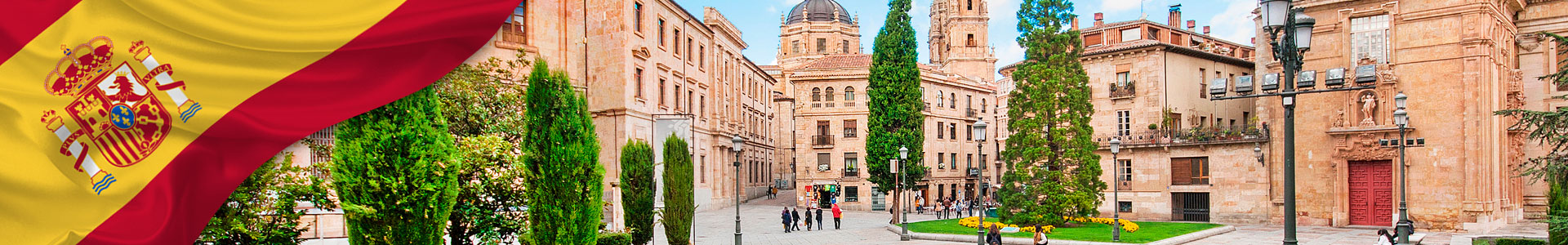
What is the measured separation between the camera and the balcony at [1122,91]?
137 feet

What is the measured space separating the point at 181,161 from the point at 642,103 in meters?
27.0

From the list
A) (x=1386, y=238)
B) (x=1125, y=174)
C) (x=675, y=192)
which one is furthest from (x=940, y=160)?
(x=675, y=192)

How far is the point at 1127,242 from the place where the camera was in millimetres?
27047

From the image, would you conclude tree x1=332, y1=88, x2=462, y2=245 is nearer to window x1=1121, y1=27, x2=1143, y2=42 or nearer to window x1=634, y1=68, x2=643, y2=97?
window x1=634, y1=68, x2=643, y2=97

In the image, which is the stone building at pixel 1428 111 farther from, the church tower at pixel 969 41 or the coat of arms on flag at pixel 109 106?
the church tower at pixel 969 41

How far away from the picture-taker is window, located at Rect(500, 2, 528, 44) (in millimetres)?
18766

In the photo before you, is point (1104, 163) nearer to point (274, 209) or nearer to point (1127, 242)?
point (1127, 242)

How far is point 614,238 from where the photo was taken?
70.2 ft

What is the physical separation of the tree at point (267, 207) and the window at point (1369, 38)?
107 ft

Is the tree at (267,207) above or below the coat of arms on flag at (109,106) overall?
below

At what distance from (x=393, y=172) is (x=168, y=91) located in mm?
2393

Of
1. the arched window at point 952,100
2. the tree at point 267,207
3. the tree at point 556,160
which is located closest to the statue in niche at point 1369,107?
the tree at point 556,160

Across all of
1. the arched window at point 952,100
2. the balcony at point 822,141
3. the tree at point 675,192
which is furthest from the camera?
the arched window at point 952,100

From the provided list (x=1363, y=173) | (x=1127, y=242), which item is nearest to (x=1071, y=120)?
(x=1127, y=242)
